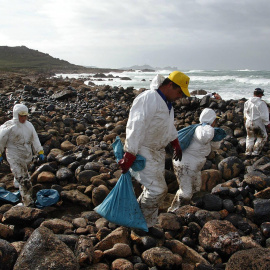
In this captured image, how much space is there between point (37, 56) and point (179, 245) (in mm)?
85383

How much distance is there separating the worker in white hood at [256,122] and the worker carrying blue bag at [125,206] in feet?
15.6

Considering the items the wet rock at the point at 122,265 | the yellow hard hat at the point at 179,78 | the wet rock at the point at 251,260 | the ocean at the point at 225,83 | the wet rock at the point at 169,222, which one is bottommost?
the wet rock at the point at 169,222

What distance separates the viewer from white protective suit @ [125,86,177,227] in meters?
2.76

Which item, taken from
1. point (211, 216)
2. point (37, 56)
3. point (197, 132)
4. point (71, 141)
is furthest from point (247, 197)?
point (37, 56)

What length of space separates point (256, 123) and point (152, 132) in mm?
4673

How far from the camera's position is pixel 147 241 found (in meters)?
2.77

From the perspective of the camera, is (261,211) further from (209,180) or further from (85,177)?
(85,177)

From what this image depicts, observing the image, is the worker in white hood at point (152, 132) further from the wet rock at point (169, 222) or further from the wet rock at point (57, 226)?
the wet rock at point (57, 226)

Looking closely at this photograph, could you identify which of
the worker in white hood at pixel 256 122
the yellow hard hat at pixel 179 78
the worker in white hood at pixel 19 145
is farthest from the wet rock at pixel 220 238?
the worker in white hood at pixel 256 122

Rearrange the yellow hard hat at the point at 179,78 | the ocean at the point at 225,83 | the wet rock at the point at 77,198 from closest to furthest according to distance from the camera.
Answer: the yellow hard hat at the point at 179,78 → the wet rock at the point at 77,198 → the ocean at the point at 225,83

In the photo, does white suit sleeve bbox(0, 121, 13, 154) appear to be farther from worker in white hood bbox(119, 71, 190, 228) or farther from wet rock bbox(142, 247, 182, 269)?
wet rock bbox(142, 247, 182, 269)

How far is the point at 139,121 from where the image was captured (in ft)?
9.02

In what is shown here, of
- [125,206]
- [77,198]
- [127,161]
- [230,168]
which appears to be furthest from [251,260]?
[230,168]

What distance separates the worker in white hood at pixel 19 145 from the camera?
160 inches
